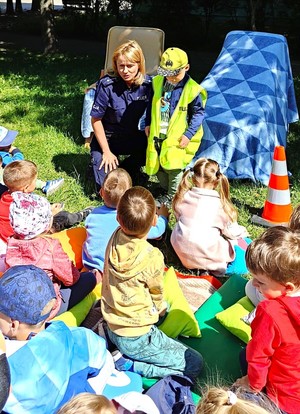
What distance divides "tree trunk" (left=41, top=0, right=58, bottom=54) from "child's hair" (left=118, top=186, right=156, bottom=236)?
42.1ft

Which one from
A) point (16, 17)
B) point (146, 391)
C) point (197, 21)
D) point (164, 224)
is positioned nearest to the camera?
point (146, 391)

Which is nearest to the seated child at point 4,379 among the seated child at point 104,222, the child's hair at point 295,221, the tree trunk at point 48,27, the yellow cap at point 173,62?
the seated child at point 104,222

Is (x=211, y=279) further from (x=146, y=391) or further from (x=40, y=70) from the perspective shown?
(x=40, y=70)

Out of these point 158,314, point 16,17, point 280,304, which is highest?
point 280,304

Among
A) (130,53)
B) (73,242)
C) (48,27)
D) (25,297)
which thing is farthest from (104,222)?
(48,27)

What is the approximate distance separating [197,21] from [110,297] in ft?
55.5

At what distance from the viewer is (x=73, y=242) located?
14.8 feet

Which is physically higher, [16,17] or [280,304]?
[280,304]

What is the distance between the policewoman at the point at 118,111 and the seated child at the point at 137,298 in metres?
2.62

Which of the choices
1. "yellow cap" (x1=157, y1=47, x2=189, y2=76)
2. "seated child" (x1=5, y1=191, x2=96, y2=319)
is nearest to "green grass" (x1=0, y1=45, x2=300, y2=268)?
"seated child" (x1=5, y1=191, x2=96, y2=319)

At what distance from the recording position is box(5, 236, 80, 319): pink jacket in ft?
11.5

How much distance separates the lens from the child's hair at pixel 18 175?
441 centimetres

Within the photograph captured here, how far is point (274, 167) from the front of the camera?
5027 mm

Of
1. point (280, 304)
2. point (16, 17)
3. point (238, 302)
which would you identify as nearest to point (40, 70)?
point (238, 302)
